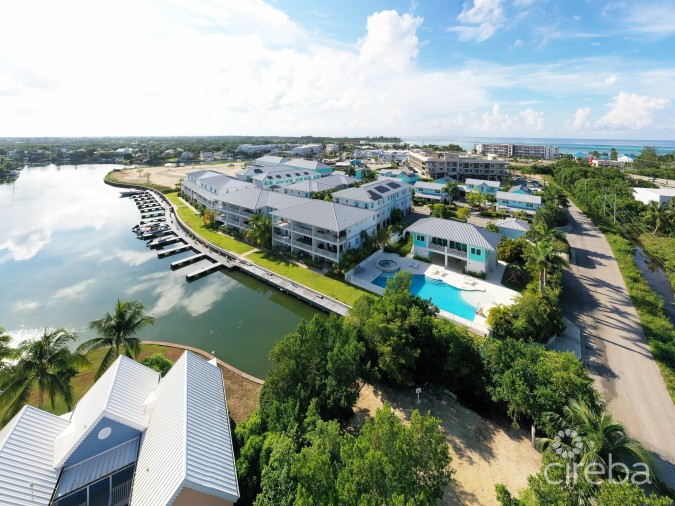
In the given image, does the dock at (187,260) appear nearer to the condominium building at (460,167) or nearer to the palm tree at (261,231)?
the palm tree at (261,231)

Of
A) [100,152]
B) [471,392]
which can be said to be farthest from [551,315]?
[100,152]

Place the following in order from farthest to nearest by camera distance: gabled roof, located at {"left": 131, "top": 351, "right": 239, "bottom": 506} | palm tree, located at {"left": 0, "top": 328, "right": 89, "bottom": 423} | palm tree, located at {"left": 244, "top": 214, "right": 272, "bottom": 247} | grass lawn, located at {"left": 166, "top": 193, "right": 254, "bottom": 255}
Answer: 1. grass lawn, located at {"left": 166, "top": 193, "right": 254, "bottom": 255}
2. palm tree, located at {"left": 244, "top": 214, "right": 272, "bottom": 247}
3. palm tree, located at {"left": 0, "top": 328, "right": 89, "bottom": 423}
4. gabled roof, located at {"left": 131, "top": 351, "right": 239, "bottom": 506}

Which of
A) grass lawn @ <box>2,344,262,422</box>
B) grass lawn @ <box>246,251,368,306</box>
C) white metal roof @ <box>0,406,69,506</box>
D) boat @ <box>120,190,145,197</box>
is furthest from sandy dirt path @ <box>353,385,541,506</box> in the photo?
boat @ <box>120,190,145,197</box>

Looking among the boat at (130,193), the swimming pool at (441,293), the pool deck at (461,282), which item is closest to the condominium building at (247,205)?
the pool deck at (461,282)

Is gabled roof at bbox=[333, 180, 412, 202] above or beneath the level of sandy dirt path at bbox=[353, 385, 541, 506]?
above

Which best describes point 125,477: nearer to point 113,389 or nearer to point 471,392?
point 113,389

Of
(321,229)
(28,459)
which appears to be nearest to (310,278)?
(321,229)

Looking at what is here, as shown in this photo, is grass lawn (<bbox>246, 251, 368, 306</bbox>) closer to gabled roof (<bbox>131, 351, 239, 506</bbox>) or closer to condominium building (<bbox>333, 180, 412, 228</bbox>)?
condominium building (<bbox>333, 180, 412, 228</bbox>)

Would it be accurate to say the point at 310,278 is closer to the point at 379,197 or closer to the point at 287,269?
the point at 287,269
